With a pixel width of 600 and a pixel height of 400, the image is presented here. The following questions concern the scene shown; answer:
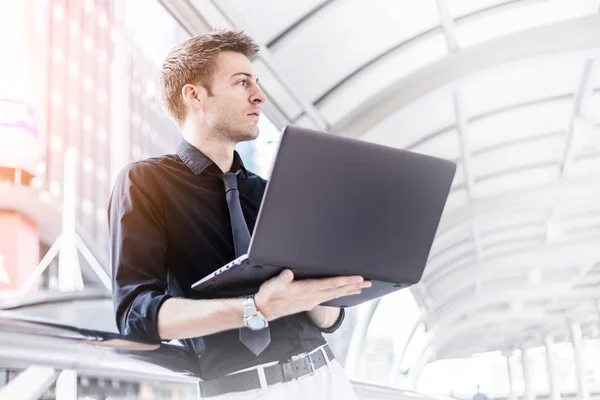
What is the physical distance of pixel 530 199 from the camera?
29.6 ft

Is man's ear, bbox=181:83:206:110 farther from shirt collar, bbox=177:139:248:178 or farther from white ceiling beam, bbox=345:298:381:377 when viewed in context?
white ceiling beam, bbox=345:298:381:377

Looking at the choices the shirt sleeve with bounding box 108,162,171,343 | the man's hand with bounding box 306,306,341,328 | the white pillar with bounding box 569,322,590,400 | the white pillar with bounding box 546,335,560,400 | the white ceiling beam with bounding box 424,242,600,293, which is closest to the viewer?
the shirt sleeve with bounding box 108,162,171,343

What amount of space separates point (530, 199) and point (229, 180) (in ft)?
25.9

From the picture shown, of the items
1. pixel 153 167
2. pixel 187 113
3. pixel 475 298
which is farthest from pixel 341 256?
pixel 475 298

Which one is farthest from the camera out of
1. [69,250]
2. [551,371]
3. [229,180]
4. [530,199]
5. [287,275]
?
[551,371]

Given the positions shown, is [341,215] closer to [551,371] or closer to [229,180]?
[229,180]

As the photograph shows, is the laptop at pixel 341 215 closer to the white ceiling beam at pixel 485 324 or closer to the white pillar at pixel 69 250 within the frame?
the white pillar at pixel 69 250

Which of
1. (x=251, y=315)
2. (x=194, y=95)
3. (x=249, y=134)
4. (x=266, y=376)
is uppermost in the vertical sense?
(x=194, y=95)

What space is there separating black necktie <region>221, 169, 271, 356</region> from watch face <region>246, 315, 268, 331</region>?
0.06 m

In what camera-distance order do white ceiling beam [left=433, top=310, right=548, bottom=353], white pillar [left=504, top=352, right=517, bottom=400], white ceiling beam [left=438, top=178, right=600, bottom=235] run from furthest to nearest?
1. white pillar [left=504, top=352, right=517, bottom=400]
2. white ceiling beam [left=433, top=310, right=548, bottom=353]
3. white ceiling beam [left=438, top=178, right=600, bottom=235]

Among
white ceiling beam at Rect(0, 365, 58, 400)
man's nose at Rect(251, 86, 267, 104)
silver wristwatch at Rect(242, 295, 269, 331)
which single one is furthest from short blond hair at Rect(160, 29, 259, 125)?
white ceiling beam at Rect(0, 365, 58, 400)

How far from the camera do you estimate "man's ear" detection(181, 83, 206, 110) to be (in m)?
1.85

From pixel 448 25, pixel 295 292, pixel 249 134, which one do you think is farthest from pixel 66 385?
pixel 448 25

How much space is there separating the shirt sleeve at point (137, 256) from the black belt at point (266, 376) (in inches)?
6.7
